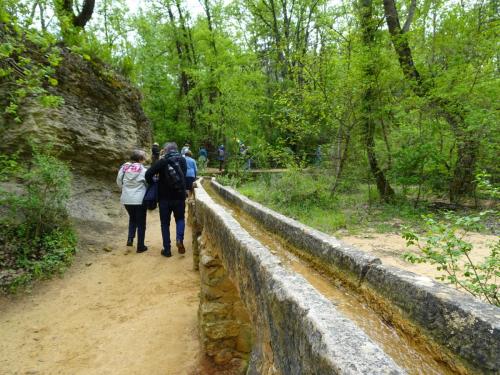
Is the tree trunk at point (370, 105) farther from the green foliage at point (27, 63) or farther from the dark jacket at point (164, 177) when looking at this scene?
the green foliage at point (27, 63)

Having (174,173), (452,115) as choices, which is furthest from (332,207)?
(174,173)

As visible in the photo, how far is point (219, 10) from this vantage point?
2175 cm

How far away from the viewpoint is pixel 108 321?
422cm

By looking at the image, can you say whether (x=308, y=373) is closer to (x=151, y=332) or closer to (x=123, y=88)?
(x=151, y=332)

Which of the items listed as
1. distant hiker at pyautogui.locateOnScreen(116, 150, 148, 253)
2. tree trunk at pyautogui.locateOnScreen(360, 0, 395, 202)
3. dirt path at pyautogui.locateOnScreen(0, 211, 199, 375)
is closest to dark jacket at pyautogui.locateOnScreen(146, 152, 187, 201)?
distant hiker at pyautogui.locateOnScreen(116, 150, 148, 253)

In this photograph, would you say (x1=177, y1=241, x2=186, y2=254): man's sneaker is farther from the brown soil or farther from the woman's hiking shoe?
the brown soil

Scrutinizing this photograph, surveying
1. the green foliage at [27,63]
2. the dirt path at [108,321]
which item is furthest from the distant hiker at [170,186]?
the green foliage at [27,63]

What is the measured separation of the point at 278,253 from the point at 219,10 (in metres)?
23.2

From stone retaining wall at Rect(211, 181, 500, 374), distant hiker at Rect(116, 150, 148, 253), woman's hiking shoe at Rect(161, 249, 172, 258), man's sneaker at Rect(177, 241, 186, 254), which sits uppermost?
distant hiker at Rect(116, 150, 148, 253)

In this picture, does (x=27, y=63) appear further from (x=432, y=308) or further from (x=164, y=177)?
(x=432, y=308)

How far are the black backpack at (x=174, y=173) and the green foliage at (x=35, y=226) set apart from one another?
73.8 inches

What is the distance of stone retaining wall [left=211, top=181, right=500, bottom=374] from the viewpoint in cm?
123

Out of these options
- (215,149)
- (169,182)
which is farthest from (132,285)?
(215,149)

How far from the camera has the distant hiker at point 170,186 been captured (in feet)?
18.9
